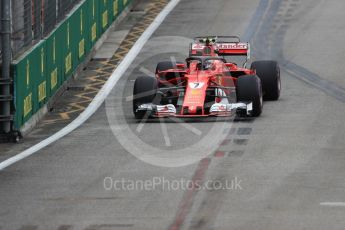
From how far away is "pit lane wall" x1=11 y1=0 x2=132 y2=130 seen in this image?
28078mm

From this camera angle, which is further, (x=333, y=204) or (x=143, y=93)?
(x=143, y=93)

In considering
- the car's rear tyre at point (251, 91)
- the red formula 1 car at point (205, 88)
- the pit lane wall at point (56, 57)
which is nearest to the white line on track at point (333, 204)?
the red formula 1 car at point (205, 88)

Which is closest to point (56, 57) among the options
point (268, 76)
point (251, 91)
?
point (268, 76)

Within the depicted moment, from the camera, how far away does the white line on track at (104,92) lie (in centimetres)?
2572

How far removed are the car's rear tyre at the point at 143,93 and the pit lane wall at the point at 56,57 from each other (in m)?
2.41

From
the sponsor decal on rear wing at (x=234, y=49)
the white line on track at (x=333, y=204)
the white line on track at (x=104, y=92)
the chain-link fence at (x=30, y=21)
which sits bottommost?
the white line on track at (x=104, y=92)

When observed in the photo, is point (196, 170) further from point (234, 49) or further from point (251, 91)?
point (234, 49)

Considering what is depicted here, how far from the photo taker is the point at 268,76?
30.1 meters

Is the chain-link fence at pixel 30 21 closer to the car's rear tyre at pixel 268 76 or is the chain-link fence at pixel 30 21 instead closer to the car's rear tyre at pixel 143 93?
the car's rear tyre at pixel 143 93

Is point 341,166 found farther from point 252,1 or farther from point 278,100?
point 252,1

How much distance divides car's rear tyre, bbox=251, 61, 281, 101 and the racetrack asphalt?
0.31 m

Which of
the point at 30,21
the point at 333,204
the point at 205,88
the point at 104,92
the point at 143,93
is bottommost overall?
the point at 104,92

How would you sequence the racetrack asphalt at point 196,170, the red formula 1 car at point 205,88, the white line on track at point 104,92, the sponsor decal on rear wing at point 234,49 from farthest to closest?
the sponsor decal on rear wing at point 234,49, the red formula 1 car at point 205,88, the white line on track at point 104,92, the racetrack asphalt at point 196,170

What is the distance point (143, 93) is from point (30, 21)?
353 centimetres
